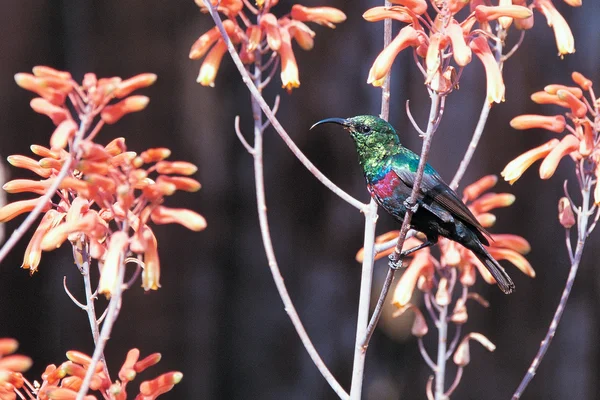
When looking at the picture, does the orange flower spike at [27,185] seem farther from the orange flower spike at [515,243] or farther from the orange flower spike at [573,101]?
the orange flower spike at [515,243]

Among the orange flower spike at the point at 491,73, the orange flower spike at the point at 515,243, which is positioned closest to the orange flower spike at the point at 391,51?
the orange flower spike at the point at 491,73

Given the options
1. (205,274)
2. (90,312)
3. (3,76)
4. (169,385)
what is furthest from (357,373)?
(3,76)

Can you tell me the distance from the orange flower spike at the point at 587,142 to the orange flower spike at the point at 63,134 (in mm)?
970

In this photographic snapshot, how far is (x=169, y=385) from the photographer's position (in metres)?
1.04

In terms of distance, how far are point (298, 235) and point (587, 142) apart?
1.17 meters

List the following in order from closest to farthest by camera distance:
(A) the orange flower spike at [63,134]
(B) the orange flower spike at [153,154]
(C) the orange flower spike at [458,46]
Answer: (A) the orange flower spike at [63,134] < (B) the orange flower spike at [153,154] < (C) the orange flower spike at [458,46]

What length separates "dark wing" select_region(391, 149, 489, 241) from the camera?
4.74ft

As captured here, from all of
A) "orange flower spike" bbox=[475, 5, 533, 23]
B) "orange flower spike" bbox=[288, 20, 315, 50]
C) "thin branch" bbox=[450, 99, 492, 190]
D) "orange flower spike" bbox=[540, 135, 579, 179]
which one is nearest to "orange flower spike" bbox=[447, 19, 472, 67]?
"orange flower spike" bbox=[475, 5, 533, 23]

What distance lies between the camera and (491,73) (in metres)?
1.16

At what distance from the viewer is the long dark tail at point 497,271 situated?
1454mm

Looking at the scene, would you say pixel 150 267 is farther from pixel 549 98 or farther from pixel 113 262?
pixel 549 98

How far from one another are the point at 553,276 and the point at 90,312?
68.1 inches

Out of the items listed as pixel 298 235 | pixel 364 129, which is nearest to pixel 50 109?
pixel 364 129

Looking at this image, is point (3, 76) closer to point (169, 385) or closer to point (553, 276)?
point (169, 385)
